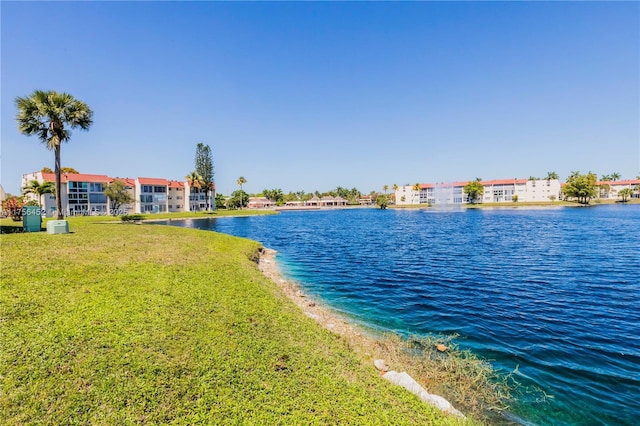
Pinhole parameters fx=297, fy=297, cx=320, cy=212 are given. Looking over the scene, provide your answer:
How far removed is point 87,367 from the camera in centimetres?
639

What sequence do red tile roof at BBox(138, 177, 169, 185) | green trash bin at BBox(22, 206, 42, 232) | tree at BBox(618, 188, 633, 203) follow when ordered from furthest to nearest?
tree at BBox(618, 188, 633, 203) → red tile roof at BBox(138, 177, 169, 185) → green trash bin at BBox(22, 206, 42, 232)

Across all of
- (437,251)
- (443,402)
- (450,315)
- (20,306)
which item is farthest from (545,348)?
(437,251)

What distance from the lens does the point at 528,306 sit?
14.7 meters

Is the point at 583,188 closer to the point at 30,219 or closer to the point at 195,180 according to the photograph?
the point at 195,180

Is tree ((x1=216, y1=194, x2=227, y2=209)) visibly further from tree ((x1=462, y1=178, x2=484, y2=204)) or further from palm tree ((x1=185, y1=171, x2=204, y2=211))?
tree ((x1=462, y1=178, x2=484, y2=204))

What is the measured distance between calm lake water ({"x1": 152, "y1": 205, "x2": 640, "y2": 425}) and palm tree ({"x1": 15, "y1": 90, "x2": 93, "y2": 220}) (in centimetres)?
2700

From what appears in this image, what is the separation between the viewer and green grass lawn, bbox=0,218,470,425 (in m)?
5.55

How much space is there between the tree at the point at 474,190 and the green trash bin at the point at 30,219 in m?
173

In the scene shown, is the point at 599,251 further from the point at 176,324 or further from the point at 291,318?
the point at 176,324

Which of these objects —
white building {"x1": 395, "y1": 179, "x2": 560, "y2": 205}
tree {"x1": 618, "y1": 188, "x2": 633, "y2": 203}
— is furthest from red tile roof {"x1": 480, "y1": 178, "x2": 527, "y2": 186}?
tree {"x1": 618, "y1": 188, "x2": 633, "y2": 203}

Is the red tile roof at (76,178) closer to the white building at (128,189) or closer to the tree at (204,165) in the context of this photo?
the white building at (128,189)

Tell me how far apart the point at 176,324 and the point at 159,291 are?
3138 mm

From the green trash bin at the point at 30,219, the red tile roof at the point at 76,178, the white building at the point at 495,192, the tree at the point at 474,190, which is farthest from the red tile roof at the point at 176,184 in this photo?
the tree at the point at 474,190

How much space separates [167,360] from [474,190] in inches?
6968
